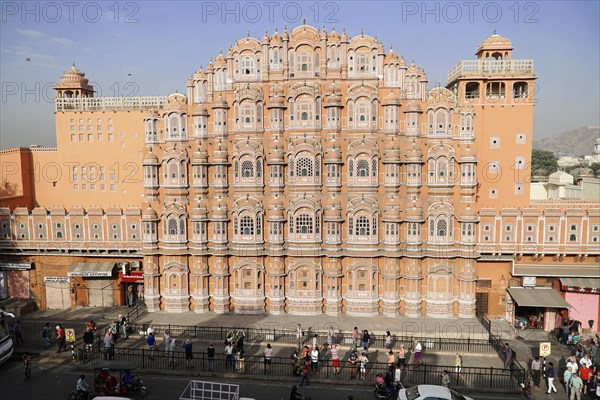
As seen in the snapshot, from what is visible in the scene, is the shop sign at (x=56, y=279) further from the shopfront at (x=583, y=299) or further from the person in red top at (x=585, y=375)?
the shopfront at (x=583, y=299)

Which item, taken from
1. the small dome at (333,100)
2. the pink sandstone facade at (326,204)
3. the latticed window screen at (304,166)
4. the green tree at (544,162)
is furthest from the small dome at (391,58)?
the green tree at (544,162)

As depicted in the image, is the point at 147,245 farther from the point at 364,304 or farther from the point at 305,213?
the point at 364,304

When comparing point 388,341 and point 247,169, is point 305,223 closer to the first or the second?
point 247,169

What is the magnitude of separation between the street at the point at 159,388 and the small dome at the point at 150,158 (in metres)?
14.8

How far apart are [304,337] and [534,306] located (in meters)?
15.9

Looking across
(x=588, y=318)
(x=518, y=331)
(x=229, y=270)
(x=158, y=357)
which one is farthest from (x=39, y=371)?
(x=588, y=318)

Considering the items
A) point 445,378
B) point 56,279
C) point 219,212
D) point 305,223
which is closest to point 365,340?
point 445,378

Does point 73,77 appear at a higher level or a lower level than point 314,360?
higher

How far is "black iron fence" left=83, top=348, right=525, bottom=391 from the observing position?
76.9ft

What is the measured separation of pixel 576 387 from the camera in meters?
21.4

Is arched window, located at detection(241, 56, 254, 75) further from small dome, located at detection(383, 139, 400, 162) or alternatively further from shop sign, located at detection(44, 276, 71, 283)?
shop sign, located at detection(44, 276, 71, 283)

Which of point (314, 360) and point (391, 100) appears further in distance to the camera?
point (391, 100)

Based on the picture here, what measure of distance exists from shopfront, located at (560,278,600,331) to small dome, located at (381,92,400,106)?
17273 mm

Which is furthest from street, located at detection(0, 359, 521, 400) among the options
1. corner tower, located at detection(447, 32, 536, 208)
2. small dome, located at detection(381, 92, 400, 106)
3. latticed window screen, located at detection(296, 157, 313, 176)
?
small dome, located at detection(381, 92, 400, 106)
